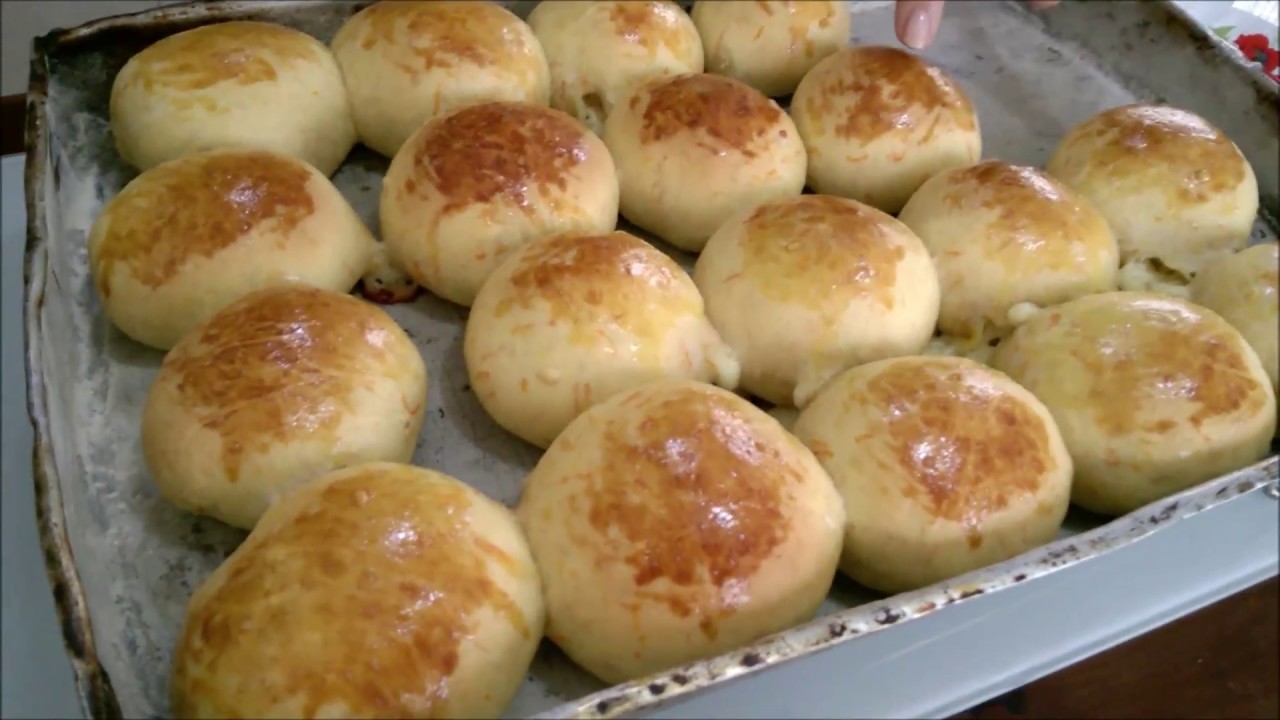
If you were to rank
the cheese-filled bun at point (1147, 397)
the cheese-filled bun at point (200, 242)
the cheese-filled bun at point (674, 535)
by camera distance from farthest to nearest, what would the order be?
the cheese-filled bun at point (200, 242), the cheese-filled bun at point (1147, 397), the cheese-filled bun at point (674, 535)

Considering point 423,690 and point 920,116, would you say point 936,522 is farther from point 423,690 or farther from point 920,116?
point 920,116

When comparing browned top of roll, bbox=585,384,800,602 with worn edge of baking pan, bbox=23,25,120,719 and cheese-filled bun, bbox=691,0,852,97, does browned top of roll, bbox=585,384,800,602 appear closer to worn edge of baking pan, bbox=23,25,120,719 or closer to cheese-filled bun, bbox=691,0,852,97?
worn edge of baking pan, bbox=23,25,120,719

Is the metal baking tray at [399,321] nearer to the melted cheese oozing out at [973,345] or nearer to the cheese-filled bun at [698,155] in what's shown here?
the cheese-filled bun at [698,155]

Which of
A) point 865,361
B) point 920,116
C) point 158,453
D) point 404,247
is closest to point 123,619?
point 158,453

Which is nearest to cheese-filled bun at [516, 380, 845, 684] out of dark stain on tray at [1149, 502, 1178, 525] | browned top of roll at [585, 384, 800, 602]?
browned top of roll at [585, 384, 800, 602]

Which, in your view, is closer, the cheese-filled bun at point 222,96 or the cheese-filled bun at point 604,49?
the cheese-filled bun at point 222,96

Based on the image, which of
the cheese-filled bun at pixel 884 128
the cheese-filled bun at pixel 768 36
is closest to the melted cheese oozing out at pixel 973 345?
the cheese-filled bun at pixel 884 128
